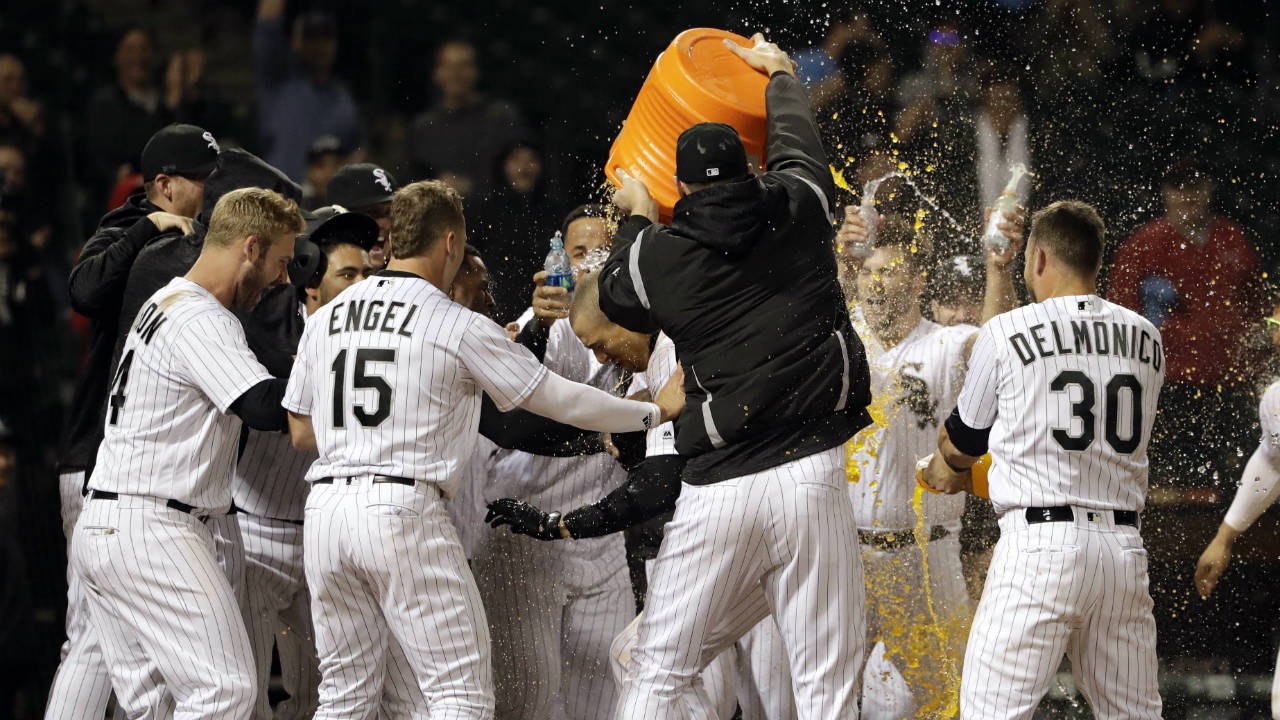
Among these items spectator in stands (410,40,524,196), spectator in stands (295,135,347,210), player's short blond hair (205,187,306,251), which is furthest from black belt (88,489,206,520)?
spectator in stands (410,40,524,196)

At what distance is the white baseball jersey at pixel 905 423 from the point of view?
212 inches

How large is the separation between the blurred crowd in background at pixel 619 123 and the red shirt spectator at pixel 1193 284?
13 mm

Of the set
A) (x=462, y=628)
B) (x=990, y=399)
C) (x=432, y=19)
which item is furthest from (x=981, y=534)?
(x=432, y=19)

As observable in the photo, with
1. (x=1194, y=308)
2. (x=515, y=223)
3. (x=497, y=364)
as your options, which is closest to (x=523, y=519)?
(x=497, y=364)

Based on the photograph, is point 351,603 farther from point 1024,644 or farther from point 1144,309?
point 1144,309

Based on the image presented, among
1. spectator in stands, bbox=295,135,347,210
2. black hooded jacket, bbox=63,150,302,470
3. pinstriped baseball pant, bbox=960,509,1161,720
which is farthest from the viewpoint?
spectator in stands, bbox=295,135,347,210

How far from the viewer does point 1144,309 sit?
6.35m

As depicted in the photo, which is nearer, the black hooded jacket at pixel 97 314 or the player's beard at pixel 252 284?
the player's beard at pixel 252 284

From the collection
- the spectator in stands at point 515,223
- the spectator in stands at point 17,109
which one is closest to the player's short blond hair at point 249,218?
the spectator in stands at point 515,223

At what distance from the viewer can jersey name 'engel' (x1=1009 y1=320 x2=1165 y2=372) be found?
388 cm

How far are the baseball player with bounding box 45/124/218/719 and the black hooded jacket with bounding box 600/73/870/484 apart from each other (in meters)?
2.07

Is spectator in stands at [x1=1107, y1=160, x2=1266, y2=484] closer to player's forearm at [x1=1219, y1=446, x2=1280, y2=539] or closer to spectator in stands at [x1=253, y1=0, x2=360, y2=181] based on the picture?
player's forearm at [x1=1219, y1=446, x2=1280, y2=539]

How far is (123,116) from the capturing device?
8852 millimetres

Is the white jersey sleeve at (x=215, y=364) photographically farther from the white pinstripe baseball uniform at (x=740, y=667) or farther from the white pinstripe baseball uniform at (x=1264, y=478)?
the white pinstripe baseball uniform at (x=1264, y=478)
